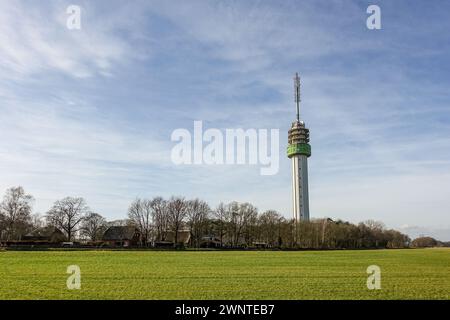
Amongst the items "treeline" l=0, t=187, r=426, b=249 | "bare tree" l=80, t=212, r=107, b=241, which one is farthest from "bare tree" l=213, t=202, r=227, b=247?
"bare tree" l=80, t=212, r=107, b=241

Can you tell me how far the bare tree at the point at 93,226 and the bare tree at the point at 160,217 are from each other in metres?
24.3

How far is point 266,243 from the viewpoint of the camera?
130 m

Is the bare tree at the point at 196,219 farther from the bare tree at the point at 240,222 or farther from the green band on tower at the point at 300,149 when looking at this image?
the green band on tower at the point at 300,149

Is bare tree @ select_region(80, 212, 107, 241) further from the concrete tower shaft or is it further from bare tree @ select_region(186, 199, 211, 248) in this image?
the concrete tower shaft

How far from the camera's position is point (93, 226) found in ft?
443

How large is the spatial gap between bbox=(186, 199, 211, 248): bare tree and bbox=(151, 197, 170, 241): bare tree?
6.60 meters

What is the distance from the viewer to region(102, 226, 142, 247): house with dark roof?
116m

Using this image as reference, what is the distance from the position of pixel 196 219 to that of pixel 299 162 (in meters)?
79.5

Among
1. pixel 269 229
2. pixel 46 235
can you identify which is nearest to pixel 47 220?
pixel 46 235

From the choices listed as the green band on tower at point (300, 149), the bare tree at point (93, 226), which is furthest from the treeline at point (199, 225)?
the green band on tower at point (300, 149)

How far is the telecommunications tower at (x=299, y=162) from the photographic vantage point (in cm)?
17588

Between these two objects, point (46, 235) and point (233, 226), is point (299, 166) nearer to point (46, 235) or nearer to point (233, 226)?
point (233, 226)
